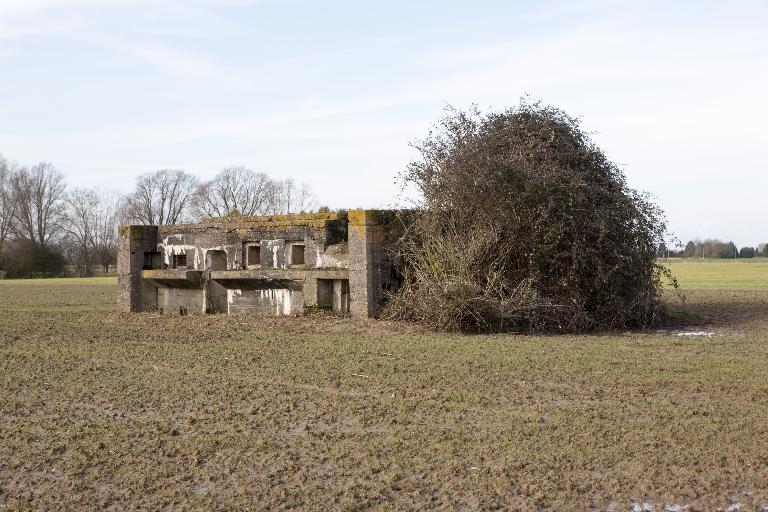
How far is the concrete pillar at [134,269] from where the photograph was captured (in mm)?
20766

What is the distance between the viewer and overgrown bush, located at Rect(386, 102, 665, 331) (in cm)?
1551

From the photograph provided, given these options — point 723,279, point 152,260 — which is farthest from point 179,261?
point 723,279

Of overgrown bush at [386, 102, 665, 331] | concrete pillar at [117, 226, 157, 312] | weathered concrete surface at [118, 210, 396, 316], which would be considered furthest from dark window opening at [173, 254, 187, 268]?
overgrown bush at [386, 102, 665, 331]

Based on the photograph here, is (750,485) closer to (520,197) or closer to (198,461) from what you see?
(198,461)

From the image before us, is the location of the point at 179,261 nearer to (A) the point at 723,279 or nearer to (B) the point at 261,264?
(B) the point at 261,264

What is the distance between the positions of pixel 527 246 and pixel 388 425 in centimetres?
886

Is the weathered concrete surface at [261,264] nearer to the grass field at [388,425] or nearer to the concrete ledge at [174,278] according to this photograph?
the concrete ledge at [174,278]

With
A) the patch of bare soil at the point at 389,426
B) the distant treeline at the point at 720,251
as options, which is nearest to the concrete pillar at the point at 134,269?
the patch of bare soil at the point at 389,426

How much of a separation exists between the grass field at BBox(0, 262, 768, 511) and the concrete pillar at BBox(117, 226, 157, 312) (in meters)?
6.85

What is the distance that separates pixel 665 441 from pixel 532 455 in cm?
112

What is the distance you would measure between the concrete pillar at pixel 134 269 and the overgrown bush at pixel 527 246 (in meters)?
6.87

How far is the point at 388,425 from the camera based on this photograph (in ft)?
25.4

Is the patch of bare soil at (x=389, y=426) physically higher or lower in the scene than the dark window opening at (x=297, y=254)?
lower

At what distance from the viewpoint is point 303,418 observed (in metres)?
8.13
